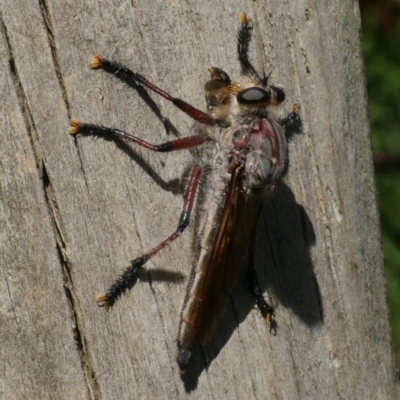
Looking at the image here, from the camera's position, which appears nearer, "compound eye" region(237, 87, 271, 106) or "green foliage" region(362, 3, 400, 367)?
"compound eye" region(237, 87, 271, 106)

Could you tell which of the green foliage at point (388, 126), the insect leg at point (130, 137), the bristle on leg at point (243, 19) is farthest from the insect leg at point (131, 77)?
the green foliage at point (388, 126)


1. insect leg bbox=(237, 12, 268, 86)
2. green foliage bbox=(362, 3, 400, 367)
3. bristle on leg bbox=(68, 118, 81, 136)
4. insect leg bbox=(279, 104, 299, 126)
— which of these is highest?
insect leg bbox=(237, 12, 268, 86)

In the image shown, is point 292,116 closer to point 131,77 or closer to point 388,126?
point 131,77

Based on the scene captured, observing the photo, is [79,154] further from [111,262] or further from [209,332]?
[209,332]

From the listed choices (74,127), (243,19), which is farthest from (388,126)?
(74,127)

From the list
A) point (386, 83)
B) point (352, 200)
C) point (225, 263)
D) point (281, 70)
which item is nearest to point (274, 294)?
point (225, 263)

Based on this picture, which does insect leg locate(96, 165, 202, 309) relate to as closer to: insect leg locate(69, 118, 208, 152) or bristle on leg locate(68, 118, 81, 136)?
insect leg locate(69, 118, 208, 152)

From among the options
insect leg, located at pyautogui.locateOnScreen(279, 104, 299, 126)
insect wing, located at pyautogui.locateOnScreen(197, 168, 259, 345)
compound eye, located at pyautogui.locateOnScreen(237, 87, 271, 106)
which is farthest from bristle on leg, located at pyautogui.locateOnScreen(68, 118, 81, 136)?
insect leg, located at pyautogui.locateOnScreen(279, 104, 299, 126)

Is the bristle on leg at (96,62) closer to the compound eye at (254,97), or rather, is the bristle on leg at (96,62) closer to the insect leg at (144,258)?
the insect leg at (144,258)
